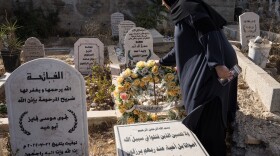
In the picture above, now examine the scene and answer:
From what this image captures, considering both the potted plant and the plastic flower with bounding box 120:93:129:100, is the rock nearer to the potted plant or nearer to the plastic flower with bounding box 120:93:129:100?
the plastic flower with bounding box 120:93:129:100

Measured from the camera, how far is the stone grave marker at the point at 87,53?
6.07 meters

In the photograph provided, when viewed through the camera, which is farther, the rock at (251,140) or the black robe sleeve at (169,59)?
the black robe sleeve at (169,59)

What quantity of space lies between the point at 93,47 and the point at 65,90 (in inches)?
144

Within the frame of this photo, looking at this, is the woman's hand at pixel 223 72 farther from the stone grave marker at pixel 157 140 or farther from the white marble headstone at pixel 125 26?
the white marble headstone at pixel 125 26

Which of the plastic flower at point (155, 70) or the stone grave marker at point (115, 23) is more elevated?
the stone grave marker at point (115, 23)

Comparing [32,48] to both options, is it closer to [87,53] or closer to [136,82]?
[87,53]

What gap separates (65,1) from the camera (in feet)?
35.0

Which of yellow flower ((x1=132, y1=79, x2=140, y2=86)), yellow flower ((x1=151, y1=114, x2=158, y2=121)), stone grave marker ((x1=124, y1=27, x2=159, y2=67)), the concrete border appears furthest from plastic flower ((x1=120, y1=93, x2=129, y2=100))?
stone grave marker ((x1=124, y1=27, x2=159, y2=67))

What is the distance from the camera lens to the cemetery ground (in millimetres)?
3010

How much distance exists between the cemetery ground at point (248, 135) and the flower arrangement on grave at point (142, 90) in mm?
393

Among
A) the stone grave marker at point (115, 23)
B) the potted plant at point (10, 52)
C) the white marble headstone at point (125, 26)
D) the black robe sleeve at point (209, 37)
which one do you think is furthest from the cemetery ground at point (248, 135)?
the stone grave marker at point (115, 23)

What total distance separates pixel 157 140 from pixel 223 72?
0.78m

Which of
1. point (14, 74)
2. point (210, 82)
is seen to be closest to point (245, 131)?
point (210, 82)

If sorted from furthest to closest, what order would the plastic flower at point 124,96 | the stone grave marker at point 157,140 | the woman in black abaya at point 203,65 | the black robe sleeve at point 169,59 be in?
1. the plastic flower at point 124,96
2. the black robe sleeve at point 169,59
3. the woman in black abaya at point 203,65
4. the stone grave marker at point 157,140
